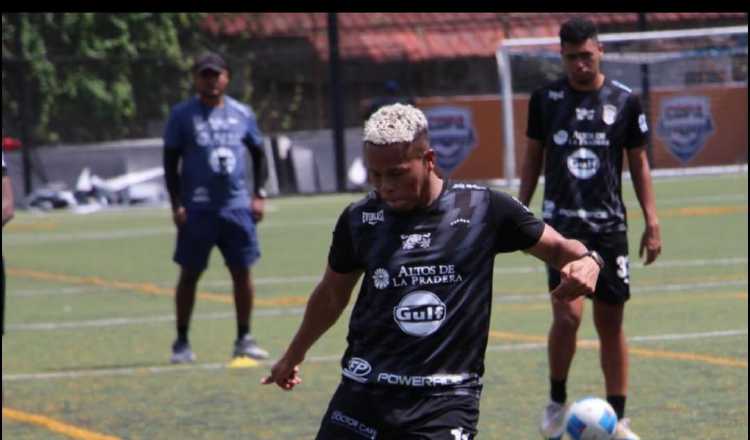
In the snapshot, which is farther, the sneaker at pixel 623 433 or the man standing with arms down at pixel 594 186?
the man standing with arms down at pixel 594 186

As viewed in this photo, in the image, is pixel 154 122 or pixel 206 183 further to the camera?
pixel 154 122

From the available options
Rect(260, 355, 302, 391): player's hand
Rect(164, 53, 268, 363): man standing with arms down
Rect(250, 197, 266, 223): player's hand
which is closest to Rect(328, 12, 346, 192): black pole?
Rect(250, 197, 266, 223): player's hand

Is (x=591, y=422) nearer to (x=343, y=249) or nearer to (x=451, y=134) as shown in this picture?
(x=343, y=249)

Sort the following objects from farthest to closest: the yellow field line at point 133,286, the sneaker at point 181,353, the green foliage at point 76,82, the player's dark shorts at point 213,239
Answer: the green foliage at point 76,82, the yellow field line at point 133,286, the player's dark shorts at point 213,239, the sneaker at point 181,353

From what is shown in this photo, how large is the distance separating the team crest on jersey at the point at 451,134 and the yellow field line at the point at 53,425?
19.1 meters

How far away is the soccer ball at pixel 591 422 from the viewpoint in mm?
8078

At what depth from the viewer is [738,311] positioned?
46.5 ft

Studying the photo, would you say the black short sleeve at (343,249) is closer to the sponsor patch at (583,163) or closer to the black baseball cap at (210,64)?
the sponsor patch at (583,163)

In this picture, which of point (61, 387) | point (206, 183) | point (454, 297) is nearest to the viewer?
point (454, 297)

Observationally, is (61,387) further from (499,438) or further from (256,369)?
(499,438)

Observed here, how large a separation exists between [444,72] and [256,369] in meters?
21.5

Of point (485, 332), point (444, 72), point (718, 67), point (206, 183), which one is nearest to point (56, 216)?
point (444, 72)

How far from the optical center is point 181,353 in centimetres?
1277

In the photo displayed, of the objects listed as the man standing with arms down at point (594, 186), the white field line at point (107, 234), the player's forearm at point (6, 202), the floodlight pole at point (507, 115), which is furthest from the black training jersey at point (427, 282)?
the floodlight pole at point (507, 115)
